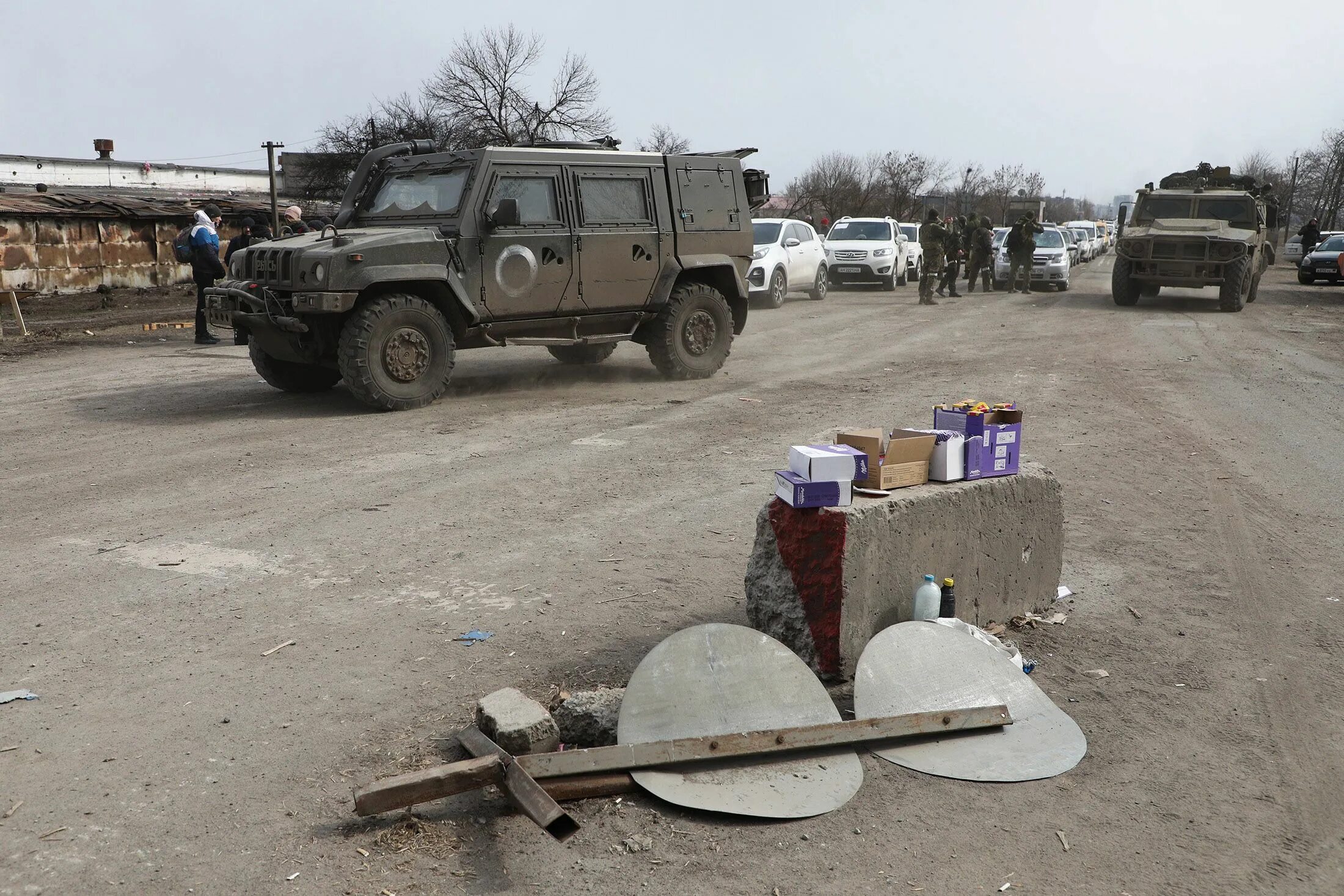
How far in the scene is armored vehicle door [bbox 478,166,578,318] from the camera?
8883 millimetres

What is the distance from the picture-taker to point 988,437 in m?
4.23

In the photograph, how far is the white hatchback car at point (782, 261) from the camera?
1891 cm

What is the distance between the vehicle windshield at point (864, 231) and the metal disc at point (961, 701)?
2110 cm

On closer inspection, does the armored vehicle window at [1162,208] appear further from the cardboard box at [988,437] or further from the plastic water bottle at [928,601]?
the plastic water bottle at [928,601]

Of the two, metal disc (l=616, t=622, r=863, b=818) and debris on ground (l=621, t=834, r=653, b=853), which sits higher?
metal disc (l=616, t=622, r=863, b=818)

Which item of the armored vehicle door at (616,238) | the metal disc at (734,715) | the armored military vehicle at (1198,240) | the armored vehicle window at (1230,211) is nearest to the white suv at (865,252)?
the armored military vehicle at (1198,240)

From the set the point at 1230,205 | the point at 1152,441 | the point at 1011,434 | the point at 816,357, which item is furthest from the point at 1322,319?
the point at 1011,434

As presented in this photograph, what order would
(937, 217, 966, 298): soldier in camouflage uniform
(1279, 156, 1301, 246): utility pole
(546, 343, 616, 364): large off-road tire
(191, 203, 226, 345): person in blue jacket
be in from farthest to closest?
1. (1279, 156, 1301, 246): utility pole
2. (937, 217, 966, 298): soldier in camouflage uniform
3. (191, 203, 226, 345): person in blue jacket
4. (546, 343, 616, 364): large off-road tire

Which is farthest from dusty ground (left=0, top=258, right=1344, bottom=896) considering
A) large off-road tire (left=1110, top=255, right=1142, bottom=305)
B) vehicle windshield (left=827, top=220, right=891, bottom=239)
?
vehicle windshield (left=827, top=220, right=891, bottom=239)

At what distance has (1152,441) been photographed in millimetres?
7750

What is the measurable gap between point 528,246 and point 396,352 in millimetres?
1434

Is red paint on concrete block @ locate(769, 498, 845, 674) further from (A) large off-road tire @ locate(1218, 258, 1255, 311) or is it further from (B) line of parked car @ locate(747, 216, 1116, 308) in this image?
(A) large off-road tire @ locate(1218, 258, 1255, 311)

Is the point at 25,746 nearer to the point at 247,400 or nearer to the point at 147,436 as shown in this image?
the point at 147,436

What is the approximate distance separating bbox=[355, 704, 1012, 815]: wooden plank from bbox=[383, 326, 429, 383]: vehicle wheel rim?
5.85 meters
